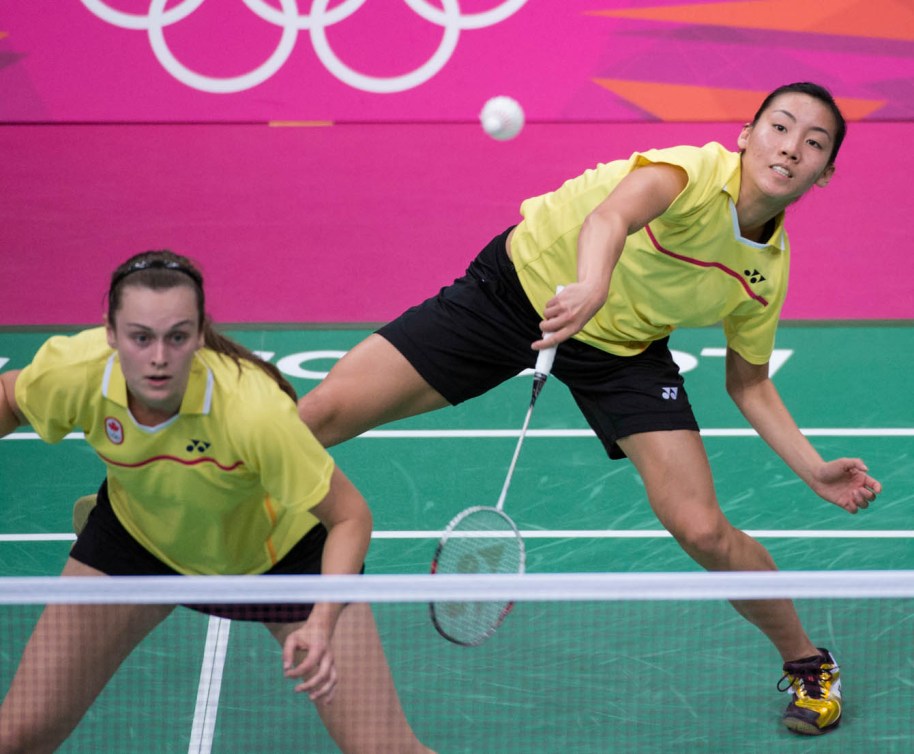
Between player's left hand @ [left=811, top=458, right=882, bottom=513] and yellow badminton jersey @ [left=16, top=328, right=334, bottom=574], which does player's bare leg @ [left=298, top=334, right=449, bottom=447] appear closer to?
yellow badminton jersey @ [left=16, top=328, right=334, bottom=574]

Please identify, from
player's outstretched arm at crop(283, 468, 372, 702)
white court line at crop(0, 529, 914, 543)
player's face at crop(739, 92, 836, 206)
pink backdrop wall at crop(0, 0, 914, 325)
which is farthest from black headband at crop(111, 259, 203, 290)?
pink backdrop wall at crop(0, 0, 914, 325)

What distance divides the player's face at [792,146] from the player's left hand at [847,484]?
2.36 ft

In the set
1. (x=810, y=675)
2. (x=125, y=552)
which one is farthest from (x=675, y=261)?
(x=125, y=552)

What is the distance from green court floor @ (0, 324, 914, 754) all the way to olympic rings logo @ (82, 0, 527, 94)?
1.94 m

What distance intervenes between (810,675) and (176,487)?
191 centimetres

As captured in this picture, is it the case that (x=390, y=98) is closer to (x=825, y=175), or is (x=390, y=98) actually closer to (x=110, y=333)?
(x=825, y=175)

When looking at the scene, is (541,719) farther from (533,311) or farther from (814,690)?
(533,311)

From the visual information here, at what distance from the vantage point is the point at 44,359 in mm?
3016

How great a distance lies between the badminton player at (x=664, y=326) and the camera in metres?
3.72

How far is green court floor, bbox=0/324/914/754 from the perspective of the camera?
395 centimetres

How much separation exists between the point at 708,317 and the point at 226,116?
510 cm

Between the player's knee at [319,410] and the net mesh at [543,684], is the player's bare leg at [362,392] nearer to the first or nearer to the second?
the player's knee at [319,410]

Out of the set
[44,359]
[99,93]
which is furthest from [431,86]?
[44,359]

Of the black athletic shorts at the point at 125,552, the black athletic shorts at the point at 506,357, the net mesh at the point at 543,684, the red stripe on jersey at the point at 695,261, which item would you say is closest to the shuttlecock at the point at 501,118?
the black athletic shorts at the point at 506,357
